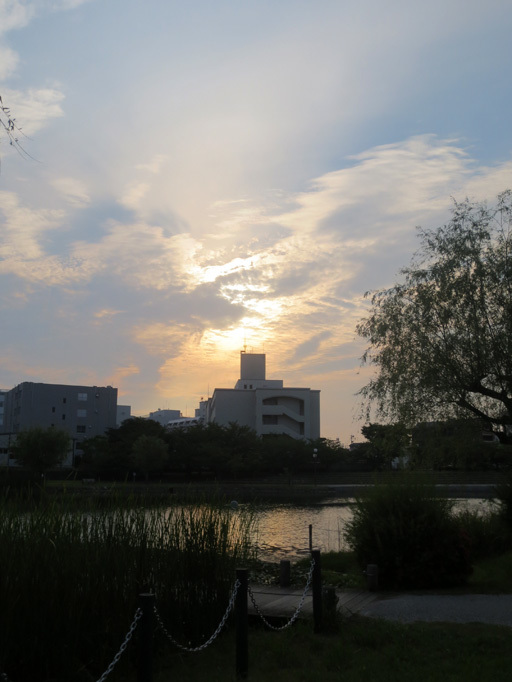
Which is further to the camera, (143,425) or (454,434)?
(143,425)

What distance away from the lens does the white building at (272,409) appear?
324 ft

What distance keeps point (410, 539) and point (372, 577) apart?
114 centimetres

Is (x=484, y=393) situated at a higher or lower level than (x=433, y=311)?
lower

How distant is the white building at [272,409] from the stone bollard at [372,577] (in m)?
84.9

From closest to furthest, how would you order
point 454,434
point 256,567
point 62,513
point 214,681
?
point 214,681, point 62,513, point 256,567, point 454,434

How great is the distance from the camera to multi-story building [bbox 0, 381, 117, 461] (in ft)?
317

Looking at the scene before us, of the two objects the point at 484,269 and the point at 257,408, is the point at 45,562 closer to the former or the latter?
the point at 484,269

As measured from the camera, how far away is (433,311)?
17812 mm

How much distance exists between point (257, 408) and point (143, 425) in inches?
875

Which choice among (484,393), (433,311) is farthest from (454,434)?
(433,311)

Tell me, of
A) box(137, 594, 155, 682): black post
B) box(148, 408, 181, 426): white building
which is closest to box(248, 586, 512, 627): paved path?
box(137, 594, 155, 682): black post

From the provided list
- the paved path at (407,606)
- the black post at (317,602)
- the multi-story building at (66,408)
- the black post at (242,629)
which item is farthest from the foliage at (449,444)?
the multi-story building at (66,408)

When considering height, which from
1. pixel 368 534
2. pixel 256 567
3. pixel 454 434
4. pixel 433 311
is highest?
pixel 433 311

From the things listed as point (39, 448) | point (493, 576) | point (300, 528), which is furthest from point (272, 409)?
point (493, 576)
